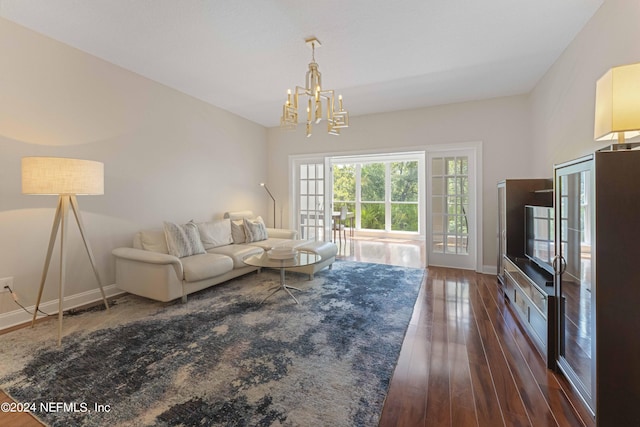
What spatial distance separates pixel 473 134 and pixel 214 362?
463 centimetres

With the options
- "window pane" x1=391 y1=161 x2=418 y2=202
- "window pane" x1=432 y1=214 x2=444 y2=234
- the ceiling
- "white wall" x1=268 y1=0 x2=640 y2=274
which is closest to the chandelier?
the ceiling

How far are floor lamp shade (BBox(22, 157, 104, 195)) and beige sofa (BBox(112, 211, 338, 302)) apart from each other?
92 centimetres

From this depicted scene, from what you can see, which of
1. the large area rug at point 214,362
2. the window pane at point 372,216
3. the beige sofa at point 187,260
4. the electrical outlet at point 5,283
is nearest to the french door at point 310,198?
the beige sofa at point 187,260

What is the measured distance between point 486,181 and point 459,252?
47.8 inches

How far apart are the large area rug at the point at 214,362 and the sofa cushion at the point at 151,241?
0.62m

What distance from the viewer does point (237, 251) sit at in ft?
12.7

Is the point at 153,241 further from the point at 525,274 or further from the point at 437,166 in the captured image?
the point at 437,166

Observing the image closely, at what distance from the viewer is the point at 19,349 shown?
2.19 metres

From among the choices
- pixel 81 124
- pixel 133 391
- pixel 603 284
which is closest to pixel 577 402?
pixel 603 284

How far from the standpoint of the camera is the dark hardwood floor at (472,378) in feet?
4.96

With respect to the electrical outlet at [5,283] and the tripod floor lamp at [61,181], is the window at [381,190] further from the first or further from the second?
the electrical outlet at [5,283]

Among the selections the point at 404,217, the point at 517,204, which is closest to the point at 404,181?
the point at 404,217

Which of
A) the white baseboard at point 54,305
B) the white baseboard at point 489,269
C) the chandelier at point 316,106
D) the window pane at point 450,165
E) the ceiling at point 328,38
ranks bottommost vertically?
the white baseboard at point 54,305

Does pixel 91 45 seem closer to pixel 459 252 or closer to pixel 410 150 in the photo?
pixel 410 150
